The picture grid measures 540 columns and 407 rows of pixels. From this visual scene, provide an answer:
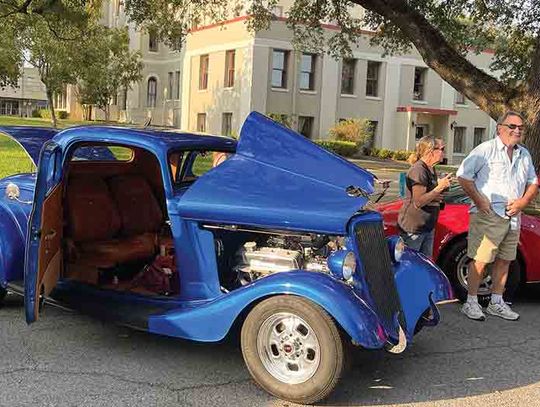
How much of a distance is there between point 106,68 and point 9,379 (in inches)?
1470

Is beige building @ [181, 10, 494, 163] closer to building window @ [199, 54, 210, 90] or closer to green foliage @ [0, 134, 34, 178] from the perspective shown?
building window @ [199, 54, 210, 90]

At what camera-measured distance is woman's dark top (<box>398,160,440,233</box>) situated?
20.2 feet

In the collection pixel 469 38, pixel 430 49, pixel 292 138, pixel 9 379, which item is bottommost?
pixel 9 379

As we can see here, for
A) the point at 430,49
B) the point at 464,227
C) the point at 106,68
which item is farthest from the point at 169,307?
the point at 106,68

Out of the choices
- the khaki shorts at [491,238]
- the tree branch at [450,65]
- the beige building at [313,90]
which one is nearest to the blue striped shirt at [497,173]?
the khaki shorts at [491,238]

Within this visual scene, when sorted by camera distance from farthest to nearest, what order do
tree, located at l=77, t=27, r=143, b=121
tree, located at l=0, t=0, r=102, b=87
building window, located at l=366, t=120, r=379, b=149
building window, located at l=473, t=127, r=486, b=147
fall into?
building window, located at l=473, t=127, r=486, b=147, building window, located at l=366, t=120, r=379, b=149, tree, located at l=77, t=27, r=143, b=121, tree, located at l=0, t=0, r=102, b=87

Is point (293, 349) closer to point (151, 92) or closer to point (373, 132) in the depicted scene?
point (373, 132)

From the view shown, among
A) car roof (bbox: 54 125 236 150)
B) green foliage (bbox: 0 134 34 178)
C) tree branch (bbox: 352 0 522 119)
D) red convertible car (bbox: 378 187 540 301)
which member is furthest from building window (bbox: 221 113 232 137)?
car roof (bbox: 54 125 236 150)

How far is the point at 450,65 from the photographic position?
1077 centimetres

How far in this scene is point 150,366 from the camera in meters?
4.71

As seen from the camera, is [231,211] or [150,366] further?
[150,366]

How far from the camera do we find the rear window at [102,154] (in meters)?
5.90

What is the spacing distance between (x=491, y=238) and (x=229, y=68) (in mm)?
31104

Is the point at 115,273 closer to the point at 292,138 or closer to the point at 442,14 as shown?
the point at 292,138
